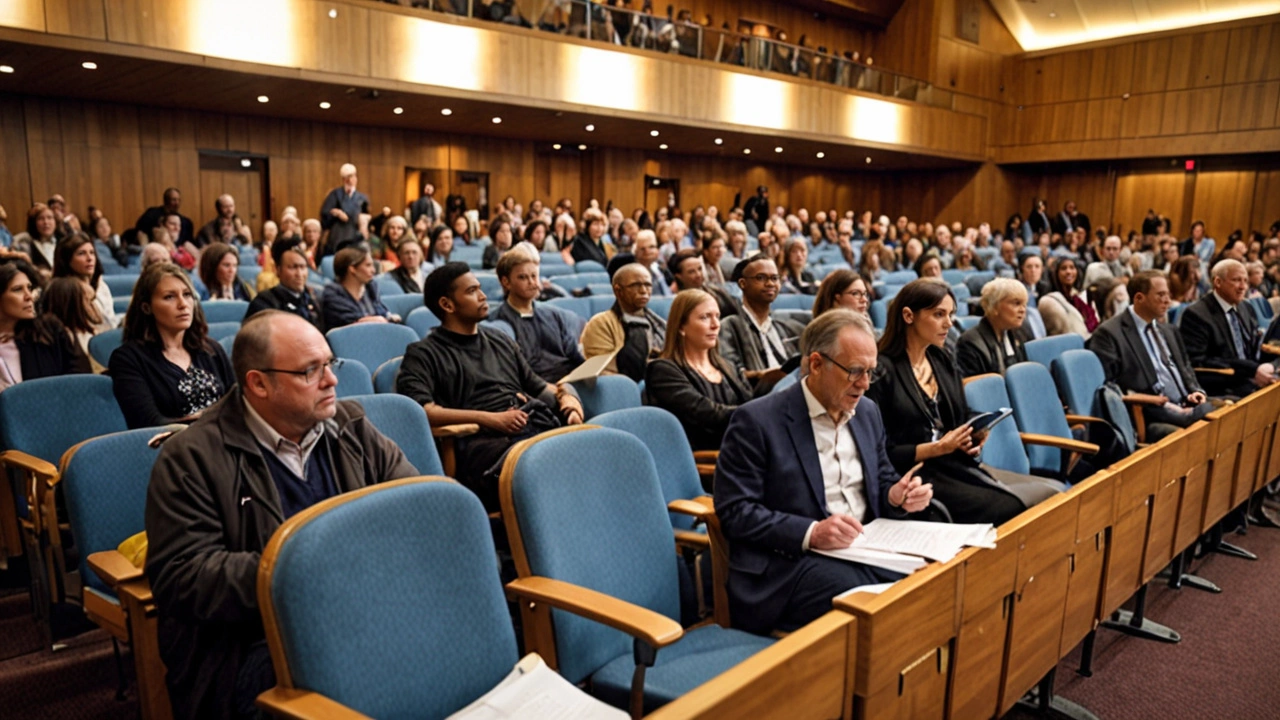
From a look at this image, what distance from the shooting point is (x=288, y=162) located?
36.3 feet

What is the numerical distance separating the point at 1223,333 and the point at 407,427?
4.71 m

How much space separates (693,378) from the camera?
10.00 feet

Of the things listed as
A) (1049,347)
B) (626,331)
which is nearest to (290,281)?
(626,331)

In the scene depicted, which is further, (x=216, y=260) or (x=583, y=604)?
(x=216, y=260)

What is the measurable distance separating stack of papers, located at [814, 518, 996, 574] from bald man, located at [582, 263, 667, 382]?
1.77m

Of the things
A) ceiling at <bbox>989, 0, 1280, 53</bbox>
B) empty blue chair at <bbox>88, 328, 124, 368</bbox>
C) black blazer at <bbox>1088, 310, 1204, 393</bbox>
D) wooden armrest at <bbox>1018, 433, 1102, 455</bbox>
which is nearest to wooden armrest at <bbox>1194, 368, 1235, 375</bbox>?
A: black blazer at <bbox>1088, 310, 1204, 393</bbox>

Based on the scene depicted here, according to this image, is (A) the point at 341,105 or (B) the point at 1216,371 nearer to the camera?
(B) the point at 1216,371

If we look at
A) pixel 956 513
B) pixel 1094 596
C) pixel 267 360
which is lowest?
pixel 1094 596

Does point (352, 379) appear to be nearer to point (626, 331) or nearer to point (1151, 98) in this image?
point (626, 331)

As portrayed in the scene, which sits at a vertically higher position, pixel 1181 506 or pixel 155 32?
pixel 155 32

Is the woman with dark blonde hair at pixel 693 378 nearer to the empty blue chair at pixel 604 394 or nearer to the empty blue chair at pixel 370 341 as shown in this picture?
the empty blue chair at pixel 604 394

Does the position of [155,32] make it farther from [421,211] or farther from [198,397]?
[198,397]

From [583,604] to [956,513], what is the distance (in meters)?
1.40

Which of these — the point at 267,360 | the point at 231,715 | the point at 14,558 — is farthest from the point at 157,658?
the point at 14,558
